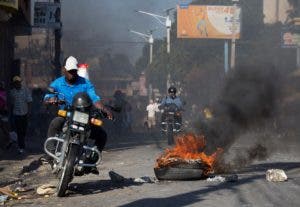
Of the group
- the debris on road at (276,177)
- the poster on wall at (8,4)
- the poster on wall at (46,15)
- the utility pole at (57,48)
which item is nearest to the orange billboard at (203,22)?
the utility pole at (57,48)

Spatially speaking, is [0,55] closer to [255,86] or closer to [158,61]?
[255,86]

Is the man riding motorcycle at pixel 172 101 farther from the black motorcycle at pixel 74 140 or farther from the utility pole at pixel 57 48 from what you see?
the black motorcycle at pixel 74 140

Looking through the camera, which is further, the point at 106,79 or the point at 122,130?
the point at 106,79

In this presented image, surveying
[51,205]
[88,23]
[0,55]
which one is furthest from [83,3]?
[51,205]

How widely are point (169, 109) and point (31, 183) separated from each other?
9141mm

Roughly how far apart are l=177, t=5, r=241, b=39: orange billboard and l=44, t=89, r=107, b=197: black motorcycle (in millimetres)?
53684

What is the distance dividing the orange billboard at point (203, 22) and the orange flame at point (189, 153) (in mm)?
51699

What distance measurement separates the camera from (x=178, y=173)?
29.0 ft

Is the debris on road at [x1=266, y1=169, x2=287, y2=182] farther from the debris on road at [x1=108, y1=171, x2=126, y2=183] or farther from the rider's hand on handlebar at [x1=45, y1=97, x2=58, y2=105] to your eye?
the rider's hand on handlebar at [x1=45, y1=97, x2=58, y2=105]

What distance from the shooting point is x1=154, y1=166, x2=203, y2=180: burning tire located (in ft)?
28.9

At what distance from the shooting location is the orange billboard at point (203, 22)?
61.2 metres

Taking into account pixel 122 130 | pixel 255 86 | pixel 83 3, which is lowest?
pixel 122 130

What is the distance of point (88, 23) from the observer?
217 ft

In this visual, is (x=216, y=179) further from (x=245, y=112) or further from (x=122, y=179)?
(x=245, y=112)
